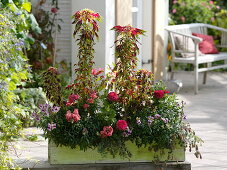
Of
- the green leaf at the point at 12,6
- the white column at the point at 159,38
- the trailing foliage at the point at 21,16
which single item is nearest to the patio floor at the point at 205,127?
the white column at the point at 159,38

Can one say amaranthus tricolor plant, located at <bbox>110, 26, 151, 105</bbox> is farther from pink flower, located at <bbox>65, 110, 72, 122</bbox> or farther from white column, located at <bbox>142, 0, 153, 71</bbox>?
white column, located at <bbox>142, 0, 153, 71</bbox>

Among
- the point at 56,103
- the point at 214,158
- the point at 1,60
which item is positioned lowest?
the point at 214,158

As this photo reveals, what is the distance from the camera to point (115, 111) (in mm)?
4473

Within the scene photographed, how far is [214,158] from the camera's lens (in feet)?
16.7

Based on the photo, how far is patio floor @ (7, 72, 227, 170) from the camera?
15.9 ft

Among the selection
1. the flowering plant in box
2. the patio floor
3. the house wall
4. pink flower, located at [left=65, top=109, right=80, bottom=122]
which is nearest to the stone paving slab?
the patio floor

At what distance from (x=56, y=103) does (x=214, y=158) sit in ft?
4.84

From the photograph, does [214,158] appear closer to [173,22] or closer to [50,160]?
[50,160]

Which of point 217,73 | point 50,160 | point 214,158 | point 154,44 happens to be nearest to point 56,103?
point 50,160

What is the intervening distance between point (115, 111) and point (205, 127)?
2143 millimetres

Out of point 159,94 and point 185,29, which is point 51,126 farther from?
point 185,29

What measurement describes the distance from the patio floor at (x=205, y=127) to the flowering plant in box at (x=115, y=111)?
0.36 m

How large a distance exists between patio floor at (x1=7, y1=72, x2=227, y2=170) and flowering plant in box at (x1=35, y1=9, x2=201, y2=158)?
356 millimetres

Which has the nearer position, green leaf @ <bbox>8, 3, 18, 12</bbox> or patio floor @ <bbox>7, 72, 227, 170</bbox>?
patio floor @ <bbox>7, 72, 227, 170</bbox>
